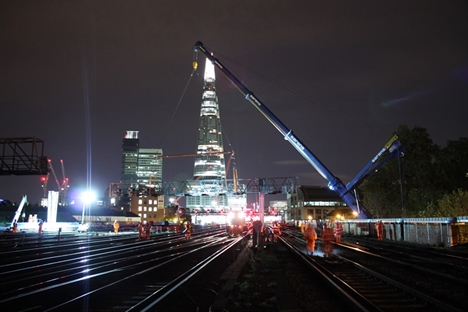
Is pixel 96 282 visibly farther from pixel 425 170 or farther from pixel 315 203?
pixel 315 203

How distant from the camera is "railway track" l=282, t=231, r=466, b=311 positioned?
33.4ft

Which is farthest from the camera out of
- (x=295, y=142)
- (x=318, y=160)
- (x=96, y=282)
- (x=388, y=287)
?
(x=295, y=142)

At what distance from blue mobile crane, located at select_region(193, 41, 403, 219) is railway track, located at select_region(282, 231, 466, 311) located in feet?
104

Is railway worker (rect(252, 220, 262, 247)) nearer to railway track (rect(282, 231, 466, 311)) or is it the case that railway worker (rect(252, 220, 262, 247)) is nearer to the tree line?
railway track (rect(282, 231, 466, 311))

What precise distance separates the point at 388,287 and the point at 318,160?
136ft

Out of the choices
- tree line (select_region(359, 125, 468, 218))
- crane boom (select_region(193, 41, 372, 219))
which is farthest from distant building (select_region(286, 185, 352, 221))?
crane boom (select_region(193, 41, 372, 219))

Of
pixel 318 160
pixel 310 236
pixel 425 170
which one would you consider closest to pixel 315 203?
pixel 425 170

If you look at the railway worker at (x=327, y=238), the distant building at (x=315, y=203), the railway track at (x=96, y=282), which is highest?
the distant building at (x=315, y=203)

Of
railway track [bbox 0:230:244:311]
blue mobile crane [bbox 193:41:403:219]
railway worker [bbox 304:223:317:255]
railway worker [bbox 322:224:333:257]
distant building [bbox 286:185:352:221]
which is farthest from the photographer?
distant building [bbox 286:185:352:221]

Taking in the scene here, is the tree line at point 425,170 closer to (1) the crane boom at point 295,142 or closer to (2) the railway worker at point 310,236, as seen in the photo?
(1) the crane boom at point 295,142

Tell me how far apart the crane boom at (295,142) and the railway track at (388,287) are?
32.3 metres

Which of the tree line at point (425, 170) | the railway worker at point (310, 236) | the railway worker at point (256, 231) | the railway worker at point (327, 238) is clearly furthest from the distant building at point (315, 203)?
the railway worker at point (327, 238)

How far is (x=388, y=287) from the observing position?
13039 millimetres

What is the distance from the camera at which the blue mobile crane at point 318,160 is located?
4975 centimetres
